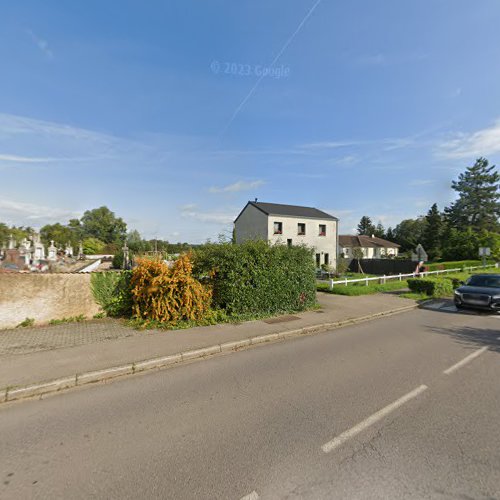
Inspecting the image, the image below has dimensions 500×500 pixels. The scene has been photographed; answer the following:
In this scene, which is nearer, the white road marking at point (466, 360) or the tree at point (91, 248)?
the white road marking at point (466, 360)

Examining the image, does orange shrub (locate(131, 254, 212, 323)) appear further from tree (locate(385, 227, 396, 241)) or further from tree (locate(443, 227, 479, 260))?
tree (locate(385, 227, 396, 241))

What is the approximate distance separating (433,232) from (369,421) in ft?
217

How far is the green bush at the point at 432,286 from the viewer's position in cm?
1384

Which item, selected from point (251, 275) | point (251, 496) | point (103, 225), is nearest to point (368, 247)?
point (251, 275)

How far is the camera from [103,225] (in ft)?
279

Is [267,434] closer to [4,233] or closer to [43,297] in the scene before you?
[43,297]

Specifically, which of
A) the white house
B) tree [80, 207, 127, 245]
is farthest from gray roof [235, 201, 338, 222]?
tree [80, 207, 127, 245]

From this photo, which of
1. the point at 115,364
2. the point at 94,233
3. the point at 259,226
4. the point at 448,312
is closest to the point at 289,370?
the point at 115,364

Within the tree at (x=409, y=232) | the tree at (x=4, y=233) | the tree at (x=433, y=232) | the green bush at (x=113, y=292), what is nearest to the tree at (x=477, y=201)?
the tree at (x=433, y=232)

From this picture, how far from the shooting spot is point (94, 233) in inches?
3366

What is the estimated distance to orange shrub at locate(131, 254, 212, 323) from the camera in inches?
297

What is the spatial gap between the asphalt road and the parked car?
6407 millimetres

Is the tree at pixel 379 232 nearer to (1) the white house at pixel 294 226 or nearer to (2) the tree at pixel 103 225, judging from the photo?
(1) the white house at pixel 294 226

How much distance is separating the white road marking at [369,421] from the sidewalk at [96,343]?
3.45 metres
